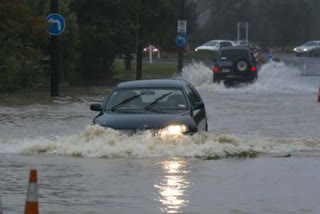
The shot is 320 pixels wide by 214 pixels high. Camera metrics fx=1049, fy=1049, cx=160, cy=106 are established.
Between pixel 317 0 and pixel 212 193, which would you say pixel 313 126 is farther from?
pixel 317 0

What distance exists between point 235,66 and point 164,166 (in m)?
25.3

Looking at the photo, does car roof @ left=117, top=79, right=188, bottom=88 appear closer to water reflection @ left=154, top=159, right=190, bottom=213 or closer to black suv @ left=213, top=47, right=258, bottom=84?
water reflection @ left=154, top=159, right=190, bottom=213

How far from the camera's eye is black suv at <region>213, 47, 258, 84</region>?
41.0 metres

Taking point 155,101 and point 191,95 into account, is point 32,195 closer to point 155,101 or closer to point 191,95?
point 155,101

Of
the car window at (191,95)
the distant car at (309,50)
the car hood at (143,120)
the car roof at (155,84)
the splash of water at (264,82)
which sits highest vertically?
the car roof at (155,84)

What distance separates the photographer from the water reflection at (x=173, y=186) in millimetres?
11773

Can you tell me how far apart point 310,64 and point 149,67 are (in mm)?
16748

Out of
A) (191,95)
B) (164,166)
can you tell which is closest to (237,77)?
(191,95)

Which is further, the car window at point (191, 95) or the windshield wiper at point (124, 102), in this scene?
the car window at point (191, 95)

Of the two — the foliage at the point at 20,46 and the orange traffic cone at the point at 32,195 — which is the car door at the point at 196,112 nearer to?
the orange traffic cone at the point at 32,195

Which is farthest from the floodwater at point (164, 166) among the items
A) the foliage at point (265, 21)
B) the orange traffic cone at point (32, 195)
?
the foliage at point (265, 21)

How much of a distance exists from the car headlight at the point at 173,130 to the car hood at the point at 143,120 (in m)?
0.06

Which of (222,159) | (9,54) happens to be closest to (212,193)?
(222,159)

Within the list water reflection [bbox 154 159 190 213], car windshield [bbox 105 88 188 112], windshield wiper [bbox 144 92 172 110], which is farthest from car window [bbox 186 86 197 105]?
water reflection [bbox 154 159 190 213]
